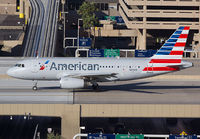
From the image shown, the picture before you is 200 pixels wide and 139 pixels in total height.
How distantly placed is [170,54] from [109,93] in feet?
31.6

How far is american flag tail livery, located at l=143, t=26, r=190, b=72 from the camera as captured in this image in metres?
55.3

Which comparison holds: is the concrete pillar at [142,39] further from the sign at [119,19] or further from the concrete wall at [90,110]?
the concrete wall at [90,110]

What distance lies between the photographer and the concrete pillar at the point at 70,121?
44.7 m

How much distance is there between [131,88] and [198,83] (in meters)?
12.6

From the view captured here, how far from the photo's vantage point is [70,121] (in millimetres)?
45281

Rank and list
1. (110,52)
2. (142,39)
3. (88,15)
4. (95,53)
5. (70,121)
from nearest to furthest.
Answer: (70,121) < (95,53) < (110,52) < (142,39) < (88,15)

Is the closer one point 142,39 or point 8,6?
point 142,39

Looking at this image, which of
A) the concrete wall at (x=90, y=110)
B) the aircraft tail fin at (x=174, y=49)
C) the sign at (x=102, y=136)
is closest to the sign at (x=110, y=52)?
the aircraft tail fin at (x=174, y=49)

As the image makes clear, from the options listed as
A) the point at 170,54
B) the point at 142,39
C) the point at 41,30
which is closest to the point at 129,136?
the point at 170,54

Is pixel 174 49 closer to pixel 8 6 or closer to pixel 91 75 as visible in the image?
pixel 91 75

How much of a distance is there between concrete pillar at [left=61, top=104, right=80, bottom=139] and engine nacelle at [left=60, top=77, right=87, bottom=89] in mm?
6993

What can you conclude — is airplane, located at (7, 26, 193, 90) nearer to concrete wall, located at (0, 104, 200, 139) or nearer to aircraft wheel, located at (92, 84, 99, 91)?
aircraft wheel, located at (92, 84, 99, 91)

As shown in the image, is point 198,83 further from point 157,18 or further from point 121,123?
point 157,18

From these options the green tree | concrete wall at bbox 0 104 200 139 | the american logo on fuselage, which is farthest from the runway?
the green tree
